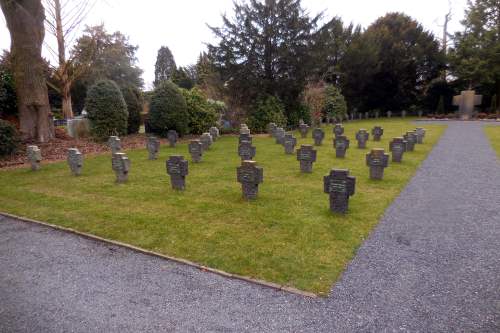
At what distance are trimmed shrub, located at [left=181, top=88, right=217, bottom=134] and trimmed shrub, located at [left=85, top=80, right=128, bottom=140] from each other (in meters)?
4.25

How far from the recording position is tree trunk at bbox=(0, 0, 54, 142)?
13023 mm

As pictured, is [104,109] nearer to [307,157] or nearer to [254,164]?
[307,157]

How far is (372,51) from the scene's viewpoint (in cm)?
3547

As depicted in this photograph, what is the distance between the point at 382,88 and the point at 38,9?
1477 inches

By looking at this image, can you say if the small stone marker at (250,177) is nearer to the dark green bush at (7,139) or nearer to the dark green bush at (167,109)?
the dark green bush at (7,139)

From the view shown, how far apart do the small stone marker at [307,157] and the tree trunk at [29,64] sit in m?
12.0

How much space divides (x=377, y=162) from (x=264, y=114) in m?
13.9

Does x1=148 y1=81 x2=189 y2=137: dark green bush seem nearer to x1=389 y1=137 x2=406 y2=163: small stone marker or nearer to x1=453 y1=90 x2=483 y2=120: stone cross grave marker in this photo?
x1=389 y1=137 x2=406 y2=163: small stone marker

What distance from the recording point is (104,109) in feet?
51.0

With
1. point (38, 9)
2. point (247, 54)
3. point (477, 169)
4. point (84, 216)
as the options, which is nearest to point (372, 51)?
point (247, 54)

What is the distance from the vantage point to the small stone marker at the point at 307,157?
9.03 meters

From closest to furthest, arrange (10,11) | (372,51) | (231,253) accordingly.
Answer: (231,253) → (10,11) → (372,51)

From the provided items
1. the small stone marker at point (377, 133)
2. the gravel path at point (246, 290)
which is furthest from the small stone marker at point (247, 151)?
the small stone marker at point (377, 133)

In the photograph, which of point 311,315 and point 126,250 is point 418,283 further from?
point 126,250
